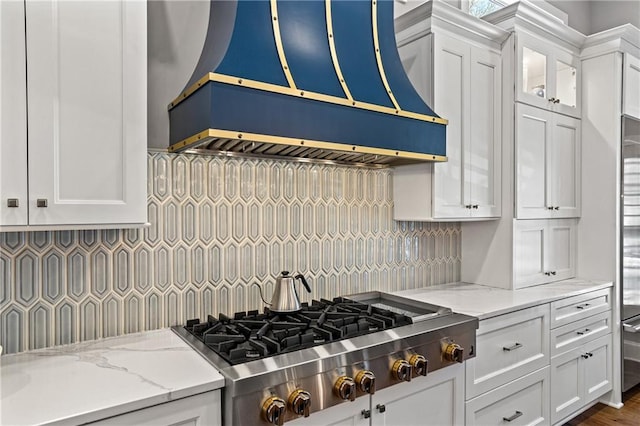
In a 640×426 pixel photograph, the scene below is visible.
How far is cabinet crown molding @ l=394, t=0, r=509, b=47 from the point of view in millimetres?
2361

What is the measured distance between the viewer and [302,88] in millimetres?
1719

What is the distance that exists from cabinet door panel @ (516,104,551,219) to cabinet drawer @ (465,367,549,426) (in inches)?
38.4

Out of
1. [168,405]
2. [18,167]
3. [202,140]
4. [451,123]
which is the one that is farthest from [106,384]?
[451,123]

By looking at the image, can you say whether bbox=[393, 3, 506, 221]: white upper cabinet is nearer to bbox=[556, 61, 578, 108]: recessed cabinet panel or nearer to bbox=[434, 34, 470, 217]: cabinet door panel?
A: bbox=[434, 34, 470, 217]: cabinet door panel

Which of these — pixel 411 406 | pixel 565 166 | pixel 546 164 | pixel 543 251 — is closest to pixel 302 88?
pixel 411 406

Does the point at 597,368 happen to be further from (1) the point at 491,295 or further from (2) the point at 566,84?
(2) the point at 566,84

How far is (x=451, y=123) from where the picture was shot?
8.16 ft

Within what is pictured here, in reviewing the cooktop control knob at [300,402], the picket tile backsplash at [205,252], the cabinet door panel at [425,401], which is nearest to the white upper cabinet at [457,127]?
the picket tile backsplash at [205,252]

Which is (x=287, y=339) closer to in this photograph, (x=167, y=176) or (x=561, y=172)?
(x=167, y=176)

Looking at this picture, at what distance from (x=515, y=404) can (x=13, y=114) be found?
2.59 meters

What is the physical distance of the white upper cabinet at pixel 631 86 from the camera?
3074 mm

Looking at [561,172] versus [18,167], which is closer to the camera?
[18,167]

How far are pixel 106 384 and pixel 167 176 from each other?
0.89 meters

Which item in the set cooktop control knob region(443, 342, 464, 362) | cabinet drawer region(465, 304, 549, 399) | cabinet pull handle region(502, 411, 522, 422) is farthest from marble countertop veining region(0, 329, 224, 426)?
cabinet pull handle region(502, 411, 522, 422)
